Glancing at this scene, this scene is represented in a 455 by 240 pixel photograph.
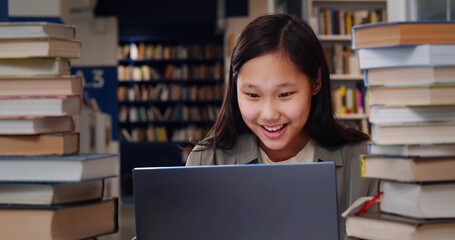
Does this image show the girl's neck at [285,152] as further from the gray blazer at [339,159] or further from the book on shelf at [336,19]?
the book on shelf at [336,19]

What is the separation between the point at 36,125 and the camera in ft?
3.42

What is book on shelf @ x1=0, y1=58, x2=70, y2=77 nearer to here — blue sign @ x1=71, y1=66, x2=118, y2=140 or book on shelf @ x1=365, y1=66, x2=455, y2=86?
book on shelf @ x1=365, y1=66, x2=455, y2=86

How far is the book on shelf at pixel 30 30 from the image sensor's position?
1047 millimetres

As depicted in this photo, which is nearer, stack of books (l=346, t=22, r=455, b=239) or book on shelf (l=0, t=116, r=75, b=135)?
stack of books (l=346, t=22, r=455, b=239)

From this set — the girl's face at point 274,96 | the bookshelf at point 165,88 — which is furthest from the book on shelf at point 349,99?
the bookshelf at point 165,88

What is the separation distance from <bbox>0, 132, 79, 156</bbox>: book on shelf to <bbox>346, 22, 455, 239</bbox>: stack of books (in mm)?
547

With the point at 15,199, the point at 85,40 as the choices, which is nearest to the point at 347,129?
the point at 15,199

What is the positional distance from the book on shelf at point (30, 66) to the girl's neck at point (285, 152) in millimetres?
755

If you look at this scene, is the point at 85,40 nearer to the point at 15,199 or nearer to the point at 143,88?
the point at 143,88

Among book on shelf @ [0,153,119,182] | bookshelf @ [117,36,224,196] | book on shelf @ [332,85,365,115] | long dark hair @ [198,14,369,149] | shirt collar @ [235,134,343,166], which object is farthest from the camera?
bookshelf @ [117,36,224,196]

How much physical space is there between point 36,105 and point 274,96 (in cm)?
56

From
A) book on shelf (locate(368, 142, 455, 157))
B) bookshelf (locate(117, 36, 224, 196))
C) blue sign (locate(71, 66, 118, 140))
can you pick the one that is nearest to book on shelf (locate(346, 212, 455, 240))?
book on shelf (locate(368, 142, 455, 157))

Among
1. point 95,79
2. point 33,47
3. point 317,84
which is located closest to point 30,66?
point 33,47

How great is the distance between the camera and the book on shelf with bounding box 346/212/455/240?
0.87 metres
